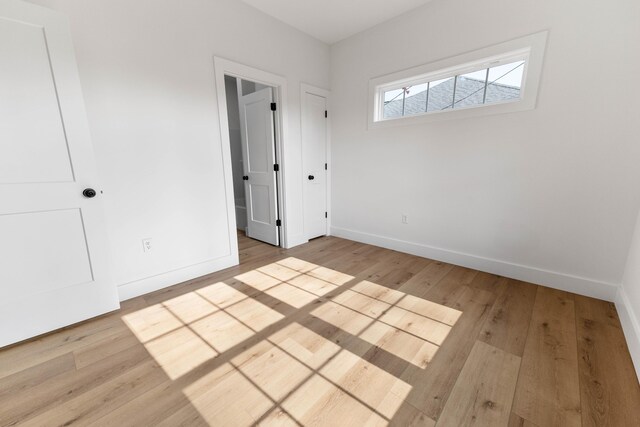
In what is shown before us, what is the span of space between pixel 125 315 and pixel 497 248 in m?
3.45

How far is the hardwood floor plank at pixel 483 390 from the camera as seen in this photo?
3.94ft

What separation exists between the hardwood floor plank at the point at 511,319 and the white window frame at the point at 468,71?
5.37ft

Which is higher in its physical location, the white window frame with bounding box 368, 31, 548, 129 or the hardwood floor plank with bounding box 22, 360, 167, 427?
the white window frame with bounding box 368, 31, 548, 129

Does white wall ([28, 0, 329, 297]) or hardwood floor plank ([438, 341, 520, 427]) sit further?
white wall ([28, 0, 329, 297])

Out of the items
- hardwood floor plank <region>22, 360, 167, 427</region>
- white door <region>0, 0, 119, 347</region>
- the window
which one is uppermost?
the window

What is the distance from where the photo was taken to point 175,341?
1751 millimetres

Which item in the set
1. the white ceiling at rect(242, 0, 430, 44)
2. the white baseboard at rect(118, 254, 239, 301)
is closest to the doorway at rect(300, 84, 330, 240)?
the white ceiling at rect(242, 0, 430, 44)

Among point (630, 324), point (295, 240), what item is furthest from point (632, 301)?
point (295, 240)

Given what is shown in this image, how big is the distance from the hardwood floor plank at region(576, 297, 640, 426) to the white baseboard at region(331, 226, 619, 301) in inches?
9.6

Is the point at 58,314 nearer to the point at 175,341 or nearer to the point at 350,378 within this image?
the point at 175,341

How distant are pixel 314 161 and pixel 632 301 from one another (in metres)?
3.28

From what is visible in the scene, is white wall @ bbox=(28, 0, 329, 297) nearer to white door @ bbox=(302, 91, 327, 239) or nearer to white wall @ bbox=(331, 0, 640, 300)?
white door @ bbox=(302, 91, 327, 239)

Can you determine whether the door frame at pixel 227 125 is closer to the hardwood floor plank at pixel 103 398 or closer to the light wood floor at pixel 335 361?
the light wood floor at pixel 335 361

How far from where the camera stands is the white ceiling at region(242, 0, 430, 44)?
2.71 m
